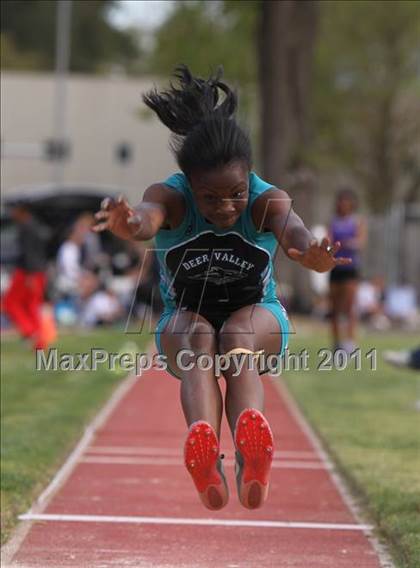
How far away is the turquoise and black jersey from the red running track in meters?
1.28

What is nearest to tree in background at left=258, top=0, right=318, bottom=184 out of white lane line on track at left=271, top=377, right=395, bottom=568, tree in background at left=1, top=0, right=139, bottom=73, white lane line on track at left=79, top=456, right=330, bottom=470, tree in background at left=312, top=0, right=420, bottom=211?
white lane line on track at left=271, top=377, right=395, bottom=568

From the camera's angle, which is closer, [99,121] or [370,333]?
[370,333]

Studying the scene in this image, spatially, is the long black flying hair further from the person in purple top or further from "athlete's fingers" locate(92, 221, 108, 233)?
the person in purple top

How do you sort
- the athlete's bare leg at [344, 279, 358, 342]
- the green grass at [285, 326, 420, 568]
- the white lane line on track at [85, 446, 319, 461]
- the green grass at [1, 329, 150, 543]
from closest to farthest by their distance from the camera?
the green grass at [285, 326, 420, 568] → the green grass at [1, 329, 150, 543] → the white lane line on track at [85, 446, 319, 461] → the athlete's bare leg at [344, 279, 358, 342]

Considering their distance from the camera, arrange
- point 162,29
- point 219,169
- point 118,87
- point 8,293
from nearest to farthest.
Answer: point 219,169, point 8,293, point 162,29, point 118,87

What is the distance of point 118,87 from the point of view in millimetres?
39719

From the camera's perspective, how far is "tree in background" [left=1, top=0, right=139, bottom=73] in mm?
56375

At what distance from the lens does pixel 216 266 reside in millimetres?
5707

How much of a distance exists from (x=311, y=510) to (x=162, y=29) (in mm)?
30301

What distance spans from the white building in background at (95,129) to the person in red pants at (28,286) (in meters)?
22.4

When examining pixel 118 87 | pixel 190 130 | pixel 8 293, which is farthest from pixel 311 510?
pixel 118 87

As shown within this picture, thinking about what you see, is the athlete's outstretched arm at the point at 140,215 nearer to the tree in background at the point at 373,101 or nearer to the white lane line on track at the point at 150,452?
the white lane line on track at the point at 150,452

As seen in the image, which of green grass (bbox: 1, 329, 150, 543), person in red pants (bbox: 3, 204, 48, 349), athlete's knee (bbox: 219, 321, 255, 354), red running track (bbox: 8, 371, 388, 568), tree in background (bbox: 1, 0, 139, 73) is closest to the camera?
athlete's knee (bbox: 219, 321, 255, 354)

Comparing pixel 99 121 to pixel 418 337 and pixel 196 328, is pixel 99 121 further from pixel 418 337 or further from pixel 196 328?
pixel 196 328
